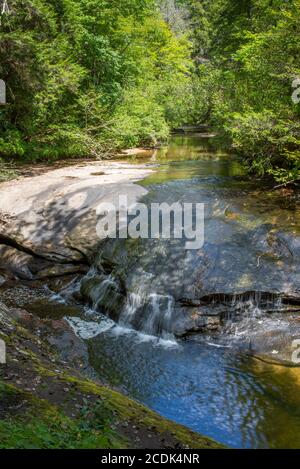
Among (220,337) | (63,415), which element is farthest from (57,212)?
(63,415)

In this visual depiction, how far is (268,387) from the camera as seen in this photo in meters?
6.03

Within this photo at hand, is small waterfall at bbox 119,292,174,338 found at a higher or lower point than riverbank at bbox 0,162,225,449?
lower

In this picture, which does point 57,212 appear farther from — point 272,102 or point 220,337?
point 272,102

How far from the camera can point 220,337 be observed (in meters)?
7.36

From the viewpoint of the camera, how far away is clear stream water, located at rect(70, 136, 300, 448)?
5.49 metres

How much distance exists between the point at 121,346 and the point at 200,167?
30.7 ft

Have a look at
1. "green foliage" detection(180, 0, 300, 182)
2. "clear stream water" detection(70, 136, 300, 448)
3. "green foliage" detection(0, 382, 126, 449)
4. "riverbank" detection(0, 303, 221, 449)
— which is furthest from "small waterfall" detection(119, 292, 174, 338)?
"green foliage" detection(180, 0, 300, 182)

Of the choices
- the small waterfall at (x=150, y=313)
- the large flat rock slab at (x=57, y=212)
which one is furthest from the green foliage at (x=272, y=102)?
the small waterfall at (x=150, y=313)

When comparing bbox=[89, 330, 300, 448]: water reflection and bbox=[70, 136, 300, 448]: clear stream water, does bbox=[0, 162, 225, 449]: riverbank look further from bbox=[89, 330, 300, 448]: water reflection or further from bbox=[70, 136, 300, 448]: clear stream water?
bbox=[70, 136, 300, 448]: clear stream water

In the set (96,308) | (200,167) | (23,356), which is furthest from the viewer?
(200,167)

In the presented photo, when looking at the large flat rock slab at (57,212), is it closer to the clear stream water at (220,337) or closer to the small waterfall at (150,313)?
the clear stream water at (220,337)
